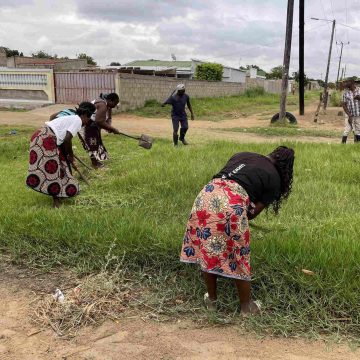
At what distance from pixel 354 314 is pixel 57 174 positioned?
12.3 feet

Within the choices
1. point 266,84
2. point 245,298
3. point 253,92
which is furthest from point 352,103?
point 266,84

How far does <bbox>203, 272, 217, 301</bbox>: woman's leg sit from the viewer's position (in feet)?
10.2

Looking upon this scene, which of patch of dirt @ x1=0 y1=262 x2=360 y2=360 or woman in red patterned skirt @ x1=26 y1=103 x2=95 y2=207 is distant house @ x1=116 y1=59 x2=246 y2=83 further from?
patch of dirt @ x1=0 y1=262 x2=360 y2=360


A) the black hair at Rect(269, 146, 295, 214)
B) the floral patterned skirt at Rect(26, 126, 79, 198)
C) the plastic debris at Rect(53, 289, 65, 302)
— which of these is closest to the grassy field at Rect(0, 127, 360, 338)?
the floral patterned skirt at Rect(26, 126, 79, 198)

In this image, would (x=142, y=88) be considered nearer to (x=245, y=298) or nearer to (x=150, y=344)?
(x=245, y=298)

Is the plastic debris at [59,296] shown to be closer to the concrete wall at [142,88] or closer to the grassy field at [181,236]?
the grassy field at [181,236]

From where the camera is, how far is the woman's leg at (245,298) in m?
3.06

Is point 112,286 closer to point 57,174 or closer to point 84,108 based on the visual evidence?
point 57,174

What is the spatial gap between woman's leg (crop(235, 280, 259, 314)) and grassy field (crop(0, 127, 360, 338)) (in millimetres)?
79

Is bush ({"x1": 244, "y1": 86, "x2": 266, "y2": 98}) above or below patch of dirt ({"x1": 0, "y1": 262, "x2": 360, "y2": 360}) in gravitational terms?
above

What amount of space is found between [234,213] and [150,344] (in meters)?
0.99

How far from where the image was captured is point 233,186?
2.91m

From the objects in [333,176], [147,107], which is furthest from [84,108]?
[147,107]

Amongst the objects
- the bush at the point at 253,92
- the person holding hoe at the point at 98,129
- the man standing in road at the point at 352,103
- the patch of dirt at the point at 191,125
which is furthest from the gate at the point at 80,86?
the bush at the point at 253,92
